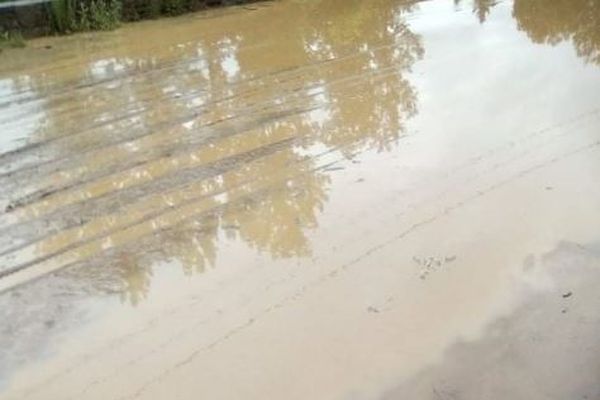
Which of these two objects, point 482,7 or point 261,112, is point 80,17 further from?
point 482,7

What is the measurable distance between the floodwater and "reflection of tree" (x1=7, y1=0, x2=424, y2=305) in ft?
0.09

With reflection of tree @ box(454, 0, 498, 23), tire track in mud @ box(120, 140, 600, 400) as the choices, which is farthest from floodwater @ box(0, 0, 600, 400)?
reflection of tree @ box(454, 0, 498, 23)

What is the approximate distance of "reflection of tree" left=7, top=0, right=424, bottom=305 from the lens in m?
5.16

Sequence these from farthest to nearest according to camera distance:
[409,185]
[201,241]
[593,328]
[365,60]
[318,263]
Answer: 1. [365,60]
2. [409,185]
3. [201,241]
4. [318,263]
5. [593,328]

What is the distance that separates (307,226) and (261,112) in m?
2.33

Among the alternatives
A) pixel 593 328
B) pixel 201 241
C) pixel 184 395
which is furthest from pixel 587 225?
pixel 184 395

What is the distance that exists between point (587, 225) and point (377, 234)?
1.36m

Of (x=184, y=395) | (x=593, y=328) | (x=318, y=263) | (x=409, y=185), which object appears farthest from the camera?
(x=409, y=185)

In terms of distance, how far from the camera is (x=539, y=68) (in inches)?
324

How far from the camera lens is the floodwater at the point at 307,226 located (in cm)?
390

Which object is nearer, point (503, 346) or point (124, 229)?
point (503, 346)

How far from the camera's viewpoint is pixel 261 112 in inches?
286

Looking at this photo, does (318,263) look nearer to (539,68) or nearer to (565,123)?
(565,123)

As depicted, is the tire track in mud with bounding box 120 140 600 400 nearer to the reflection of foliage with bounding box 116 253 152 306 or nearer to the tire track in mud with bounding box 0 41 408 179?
the reflection of foliage with bounding box 116 253 152 306
